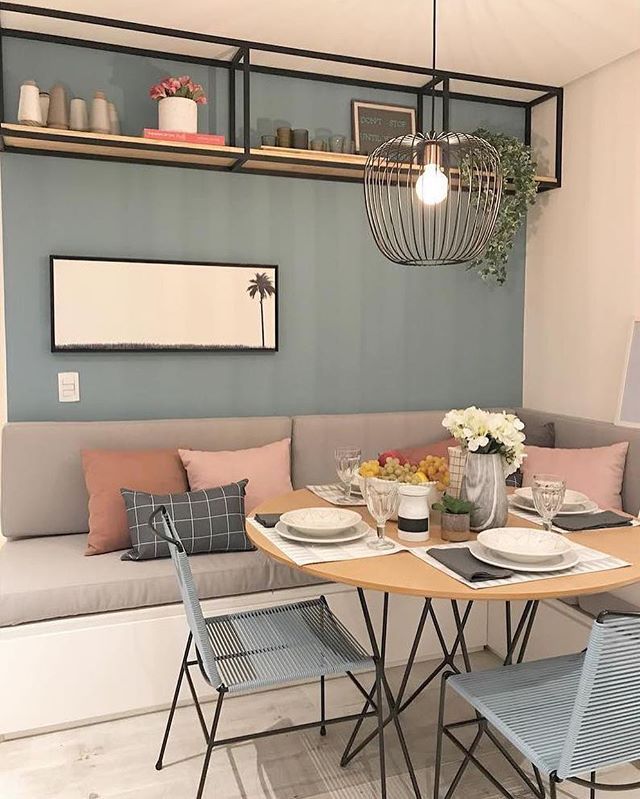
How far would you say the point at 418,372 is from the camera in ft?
12.8

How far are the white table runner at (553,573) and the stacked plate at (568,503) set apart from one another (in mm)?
332

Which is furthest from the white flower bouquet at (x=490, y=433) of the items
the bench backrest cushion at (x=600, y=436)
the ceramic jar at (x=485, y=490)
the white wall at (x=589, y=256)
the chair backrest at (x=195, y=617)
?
the white wall at (x=589, y=256)

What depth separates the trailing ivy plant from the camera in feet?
11.7

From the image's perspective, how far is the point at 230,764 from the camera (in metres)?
2.40

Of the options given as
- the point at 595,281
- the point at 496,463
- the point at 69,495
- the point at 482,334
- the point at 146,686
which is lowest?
the point at 146,686

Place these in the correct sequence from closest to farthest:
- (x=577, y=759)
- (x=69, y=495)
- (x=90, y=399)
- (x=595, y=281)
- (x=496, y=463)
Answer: (x=577, y=759)
(x=496, y=463)
(x=69, y=495)
(x=90, y=399)
(x=595, y=281)

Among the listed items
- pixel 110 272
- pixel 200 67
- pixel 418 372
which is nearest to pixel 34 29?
pixel 200 67

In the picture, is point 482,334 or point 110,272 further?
point 482,334

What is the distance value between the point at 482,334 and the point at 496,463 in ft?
6.37

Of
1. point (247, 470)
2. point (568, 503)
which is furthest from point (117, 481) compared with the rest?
point (568, 503)

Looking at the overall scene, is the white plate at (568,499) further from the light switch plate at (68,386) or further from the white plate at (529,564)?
the light switch plate at (68,386)

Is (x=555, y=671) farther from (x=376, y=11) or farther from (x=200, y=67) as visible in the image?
(x=200, y=67)

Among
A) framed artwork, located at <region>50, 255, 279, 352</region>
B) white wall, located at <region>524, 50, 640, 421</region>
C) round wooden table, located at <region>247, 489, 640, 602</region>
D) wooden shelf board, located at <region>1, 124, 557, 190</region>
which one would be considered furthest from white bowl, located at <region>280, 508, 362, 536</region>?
white wall, located at <region>524, 50, 640, 421</region>

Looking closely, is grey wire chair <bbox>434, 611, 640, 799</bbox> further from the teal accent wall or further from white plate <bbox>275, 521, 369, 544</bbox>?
the teal accent wall
